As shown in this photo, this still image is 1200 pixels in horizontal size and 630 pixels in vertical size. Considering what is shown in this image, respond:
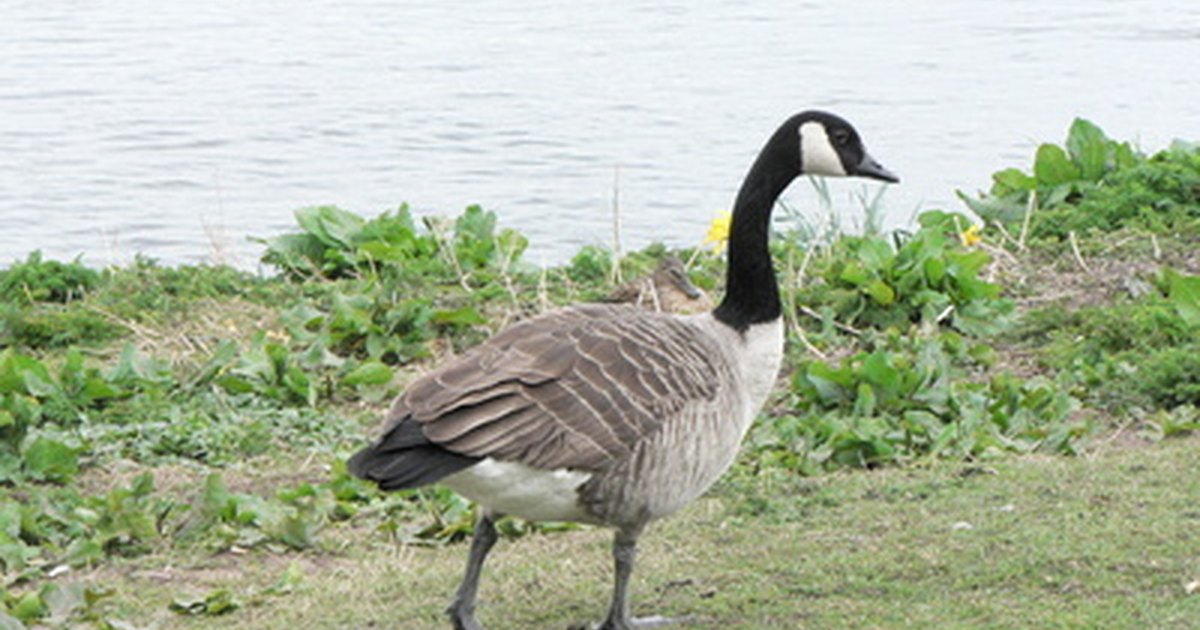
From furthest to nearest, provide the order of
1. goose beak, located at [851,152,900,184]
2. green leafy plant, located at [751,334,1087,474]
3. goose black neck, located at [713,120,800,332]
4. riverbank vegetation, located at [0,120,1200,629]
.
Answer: green leafy plant, located at [751,334,1087,474] < goose beak, located at [851,152,900,184] < goose black neck, located at [713,120,800,332] < riverbank vegetation, located at [0,120,1200,629]

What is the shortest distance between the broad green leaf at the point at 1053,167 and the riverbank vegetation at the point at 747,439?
0.6 inches

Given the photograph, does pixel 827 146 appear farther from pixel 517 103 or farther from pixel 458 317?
pixel 517 103

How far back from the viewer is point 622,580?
5824 mm

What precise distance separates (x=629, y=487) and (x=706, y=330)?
79 cm

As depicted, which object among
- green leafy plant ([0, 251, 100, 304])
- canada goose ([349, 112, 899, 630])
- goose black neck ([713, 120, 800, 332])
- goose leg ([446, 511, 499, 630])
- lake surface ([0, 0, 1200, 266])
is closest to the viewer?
canada goose ([349, 112, 899, 630])

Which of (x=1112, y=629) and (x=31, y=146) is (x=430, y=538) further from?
(x=31, y=146)

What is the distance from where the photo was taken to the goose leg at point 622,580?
5801 millimetres

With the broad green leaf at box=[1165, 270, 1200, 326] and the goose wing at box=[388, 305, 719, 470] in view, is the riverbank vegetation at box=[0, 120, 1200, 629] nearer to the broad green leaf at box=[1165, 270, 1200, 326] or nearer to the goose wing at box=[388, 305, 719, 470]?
the broad green leaf at box=[1165, 270, 1200, 326]

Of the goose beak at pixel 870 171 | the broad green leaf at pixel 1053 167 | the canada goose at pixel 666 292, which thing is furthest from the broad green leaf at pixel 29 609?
the broad green leaf at pixel 1053 167

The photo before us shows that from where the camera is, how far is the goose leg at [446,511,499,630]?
578cm

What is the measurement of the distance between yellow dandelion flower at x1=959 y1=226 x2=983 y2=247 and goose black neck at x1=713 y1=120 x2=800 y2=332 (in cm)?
423

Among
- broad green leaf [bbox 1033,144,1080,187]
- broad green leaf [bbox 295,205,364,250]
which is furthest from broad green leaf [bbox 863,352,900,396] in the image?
broad green leaf [bbox 1033,144,1080,187]

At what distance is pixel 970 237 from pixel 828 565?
466 centimetres

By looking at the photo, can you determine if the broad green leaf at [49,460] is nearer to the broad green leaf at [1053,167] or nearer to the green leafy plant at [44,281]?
the green leafy plant at [44,281]
